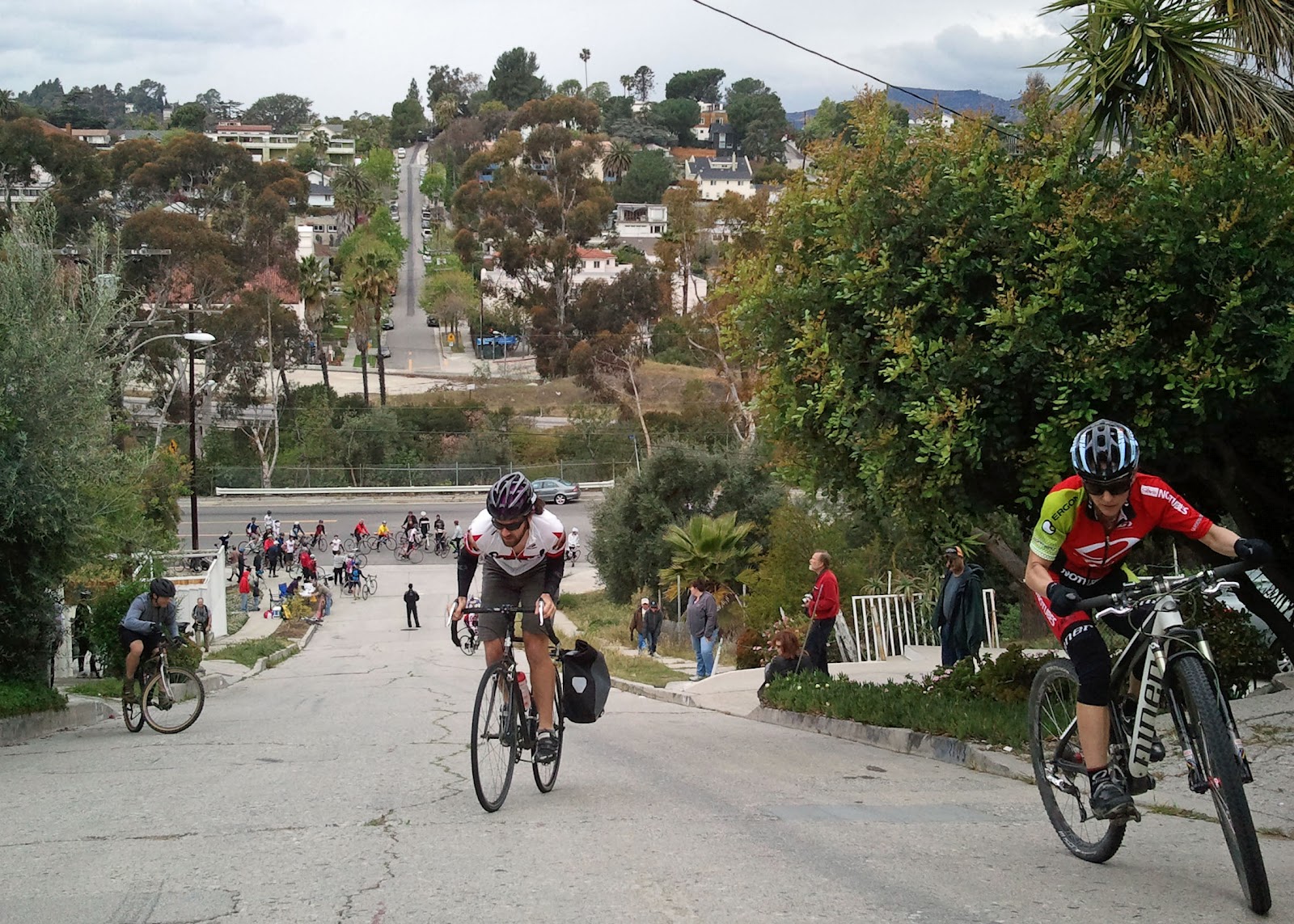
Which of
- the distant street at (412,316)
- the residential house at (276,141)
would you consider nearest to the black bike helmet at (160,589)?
the distant street at (412,316)

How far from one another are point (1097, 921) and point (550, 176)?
70952 millimetres

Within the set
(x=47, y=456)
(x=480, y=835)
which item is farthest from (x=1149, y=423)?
(x=47, y=456)

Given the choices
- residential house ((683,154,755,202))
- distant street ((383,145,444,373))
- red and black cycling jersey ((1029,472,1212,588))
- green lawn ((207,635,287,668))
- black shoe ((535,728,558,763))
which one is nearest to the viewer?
red and black cycling jersey ((1029,472,1212,588))

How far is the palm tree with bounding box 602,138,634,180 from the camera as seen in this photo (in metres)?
120

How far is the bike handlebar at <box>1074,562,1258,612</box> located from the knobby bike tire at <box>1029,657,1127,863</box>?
0.49m

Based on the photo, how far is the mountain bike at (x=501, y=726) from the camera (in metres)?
7.30

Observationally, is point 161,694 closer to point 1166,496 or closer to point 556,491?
point 1166,496

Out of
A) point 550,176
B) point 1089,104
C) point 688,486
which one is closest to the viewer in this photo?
point 1089,104

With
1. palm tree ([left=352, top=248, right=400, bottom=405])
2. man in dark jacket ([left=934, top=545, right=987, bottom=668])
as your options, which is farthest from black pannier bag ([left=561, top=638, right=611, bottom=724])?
palm tree ([left=352, top=248, right=400, bottom=405])

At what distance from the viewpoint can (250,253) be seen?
226 ft

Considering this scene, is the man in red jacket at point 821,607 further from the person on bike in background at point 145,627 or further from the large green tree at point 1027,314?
the person on bike in background at point 145,627

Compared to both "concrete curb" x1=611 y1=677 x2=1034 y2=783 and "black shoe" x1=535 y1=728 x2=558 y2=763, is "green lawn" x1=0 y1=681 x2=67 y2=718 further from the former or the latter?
"black shoe" x1=535 y1=728 x2=558 y2=763

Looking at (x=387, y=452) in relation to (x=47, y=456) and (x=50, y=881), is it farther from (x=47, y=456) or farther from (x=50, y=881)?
(x=50, y=881)

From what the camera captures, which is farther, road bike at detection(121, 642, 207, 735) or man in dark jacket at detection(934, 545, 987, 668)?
man in dark jacket at detection(934, 545, 987, 668)
